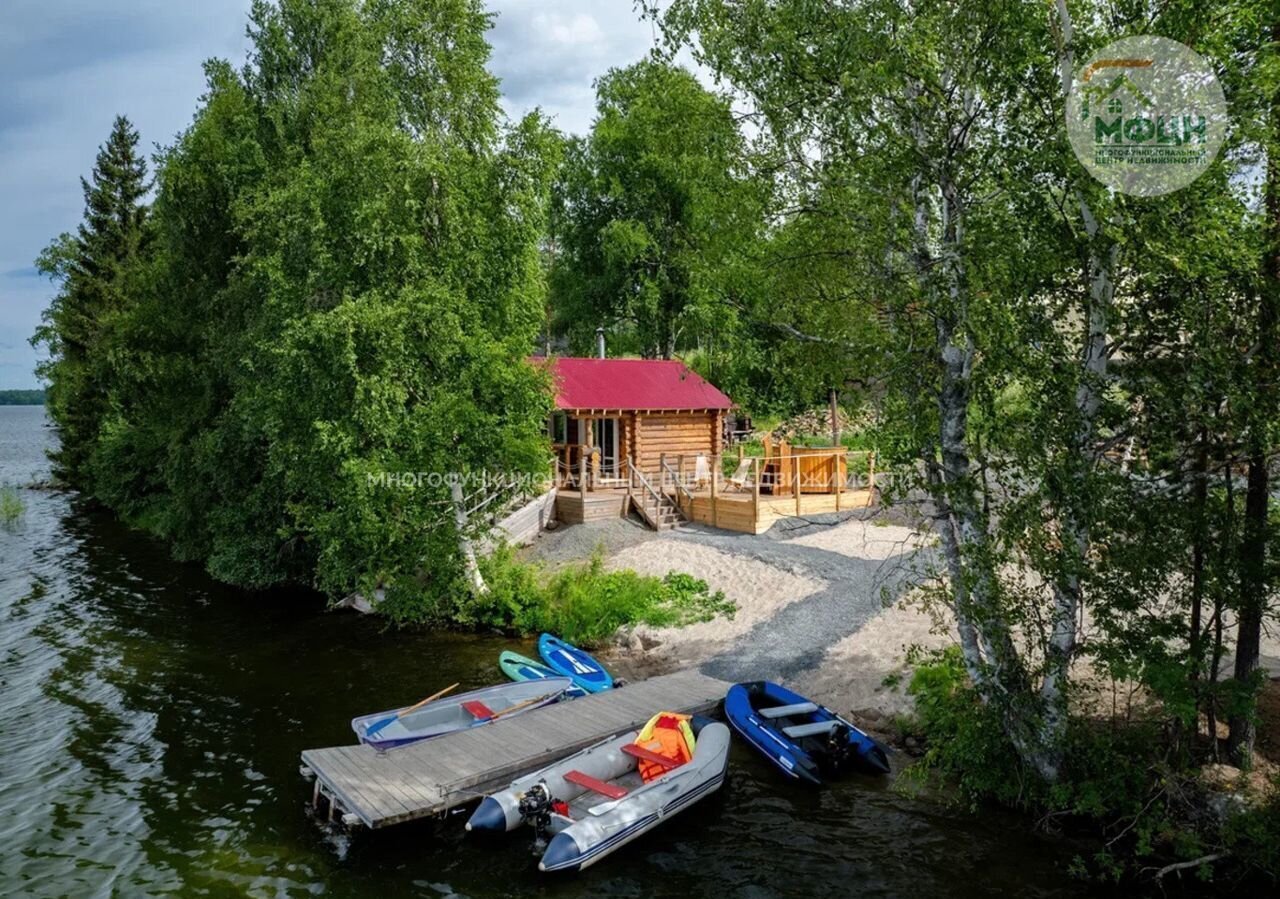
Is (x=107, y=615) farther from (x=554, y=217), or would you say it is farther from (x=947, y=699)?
(x=554, y=217)

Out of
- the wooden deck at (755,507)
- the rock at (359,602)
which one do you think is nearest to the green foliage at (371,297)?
the rock at (359,602)

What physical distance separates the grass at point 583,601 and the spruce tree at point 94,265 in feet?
96.0

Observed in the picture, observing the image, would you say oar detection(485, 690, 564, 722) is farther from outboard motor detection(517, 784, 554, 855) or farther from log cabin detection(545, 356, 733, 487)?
log cabin detection(545, 356, 733, 487)

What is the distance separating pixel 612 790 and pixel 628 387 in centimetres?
1845

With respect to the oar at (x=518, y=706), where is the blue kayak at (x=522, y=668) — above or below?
below

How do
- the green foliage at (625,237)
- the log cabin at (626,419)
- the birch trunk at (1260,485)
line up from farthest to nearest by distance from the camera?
1. the green foliage at (625,237)
2. the log cabin at (626,419)
3. the birch trunk at (1260,485)

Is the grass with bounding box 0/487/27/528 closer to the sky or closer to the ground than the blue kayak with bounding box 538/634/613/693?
closer to the sky

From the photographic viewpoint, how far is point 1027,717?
31.9ft

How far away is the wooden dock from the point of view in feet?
33.2

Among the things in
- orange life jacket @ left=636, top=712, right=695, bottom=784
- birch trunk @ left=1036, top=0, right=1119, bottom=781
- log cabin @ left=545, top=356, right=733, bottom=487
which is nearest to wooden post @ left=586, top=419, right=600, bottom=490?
log cabin @ left=545, top=356, right=733, bottom=487

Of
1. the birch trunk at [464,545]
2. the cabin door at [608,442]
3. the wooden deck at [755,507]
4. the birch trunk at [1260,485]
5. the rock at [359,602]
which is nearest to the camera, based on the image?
the birch trunk at [1260,485]

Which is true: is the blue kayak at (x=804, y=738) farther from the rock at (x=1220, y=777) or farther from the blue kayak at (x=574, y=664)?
the rock at (x=1220, y=777)

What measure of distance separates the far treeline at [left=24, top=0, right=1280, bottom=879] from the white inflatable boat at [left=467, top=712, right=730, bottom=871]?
116 inches

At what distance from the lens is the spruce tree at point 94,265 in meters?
39.5
